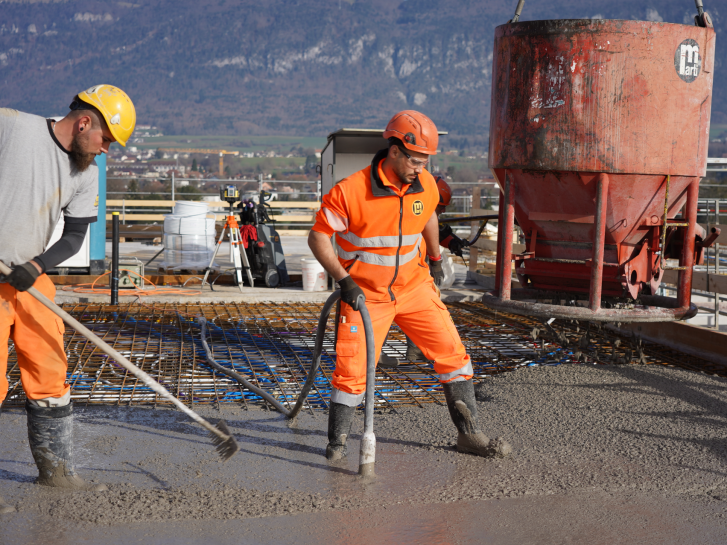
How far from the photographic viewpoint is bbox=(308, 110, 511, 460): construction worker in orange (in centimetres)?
375

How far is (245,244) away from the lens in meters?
10.2

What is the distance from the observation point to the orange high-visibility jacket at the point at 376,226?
3.75m

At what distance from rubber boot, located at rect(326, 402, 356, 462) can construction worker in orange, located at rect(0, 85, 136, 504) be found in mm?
1139

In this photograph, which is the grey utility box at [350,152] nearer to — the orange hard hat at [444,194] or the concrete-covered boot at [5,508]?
the orange hard hat at [444,194]

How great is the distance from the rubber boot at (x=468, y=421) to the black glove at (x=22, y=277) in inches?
82.7

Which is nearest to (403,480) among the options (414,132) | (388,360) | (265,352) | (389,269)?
(389,269)

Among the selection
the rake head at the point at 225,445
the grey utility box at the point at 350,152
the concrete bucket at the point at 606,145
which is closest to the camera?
the rake head at the point at 225,445

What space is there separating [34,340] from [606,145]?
12.5ft

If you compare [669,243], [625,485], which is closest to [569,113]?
[669,243]

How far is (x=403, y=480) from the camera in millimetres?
3652

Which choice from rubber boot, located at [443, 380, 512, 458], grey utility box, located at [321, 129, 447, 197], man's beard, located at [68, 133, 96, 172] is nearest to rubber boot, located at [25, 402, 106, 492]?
man's beard, located at [68, 133, 96, 172]

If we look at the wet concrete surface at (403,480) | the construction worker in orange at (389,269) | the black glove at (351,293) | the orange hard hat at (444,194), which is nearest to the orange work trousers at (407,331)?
the construction worker in orange at (389,269)

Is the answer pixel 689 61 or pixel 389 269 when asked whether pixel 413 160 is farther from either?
pixel 689 61

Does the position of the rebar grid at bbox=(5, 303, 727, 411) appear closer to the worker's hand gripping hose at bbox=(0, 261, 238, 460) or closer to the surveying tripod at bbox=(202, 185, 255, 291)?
the surveying tripod at bbox=(202, 185, 255, 291)
